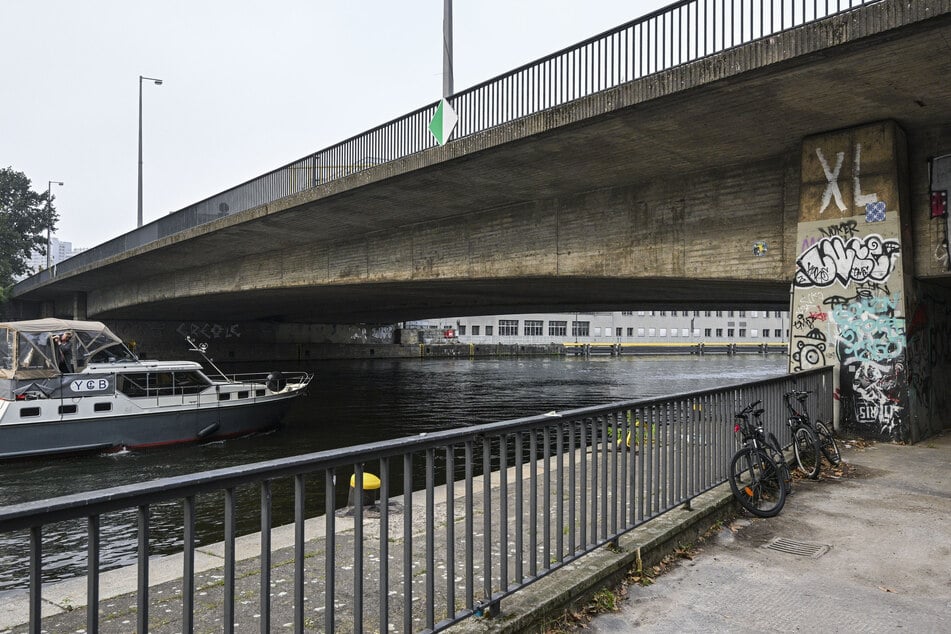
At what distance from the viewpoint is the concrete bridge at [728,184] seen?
394 inches

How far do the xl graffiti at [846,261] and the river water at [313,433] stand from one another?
1014 centimetres

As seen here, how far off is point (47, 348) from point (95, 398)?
6.62 feet

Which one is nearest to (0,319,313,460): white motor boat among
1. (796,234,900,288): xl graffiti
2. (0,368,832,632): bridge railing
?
(0,368,832,632): bridge railing

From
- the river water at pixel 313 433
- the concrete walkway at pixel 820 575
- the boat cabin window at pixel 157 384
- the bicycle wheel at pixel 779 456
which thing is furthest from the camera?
the boat cabin window at pixel 157 384

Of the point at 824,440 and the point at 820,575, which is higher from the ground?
the point at 824,440

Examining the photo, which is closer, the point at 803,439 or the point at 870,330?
the point at 803,439

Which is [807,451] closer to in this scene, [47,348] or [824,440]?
[824,440]

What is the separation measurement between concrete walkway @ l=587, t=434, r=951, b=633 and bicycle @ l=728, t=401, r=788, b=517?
0.51 feet

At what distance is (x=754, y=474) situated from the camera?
22.2 feet

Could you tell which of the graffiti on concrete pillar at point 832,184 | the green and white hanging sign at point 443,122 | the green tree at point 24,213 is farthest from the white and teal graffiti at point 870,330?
the green tree at point 24,213

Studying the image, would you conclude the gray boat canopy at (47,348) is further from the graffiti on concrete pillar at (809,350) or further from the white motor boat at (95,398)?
the graffiti on concrete pillar at (809,350)

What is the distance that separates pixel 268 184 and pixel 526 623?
20129 mm

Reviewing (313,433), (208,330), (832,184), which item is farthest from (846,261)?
(208,330)

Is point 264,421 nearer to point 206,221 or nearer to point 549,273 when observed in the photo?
point 206,221
